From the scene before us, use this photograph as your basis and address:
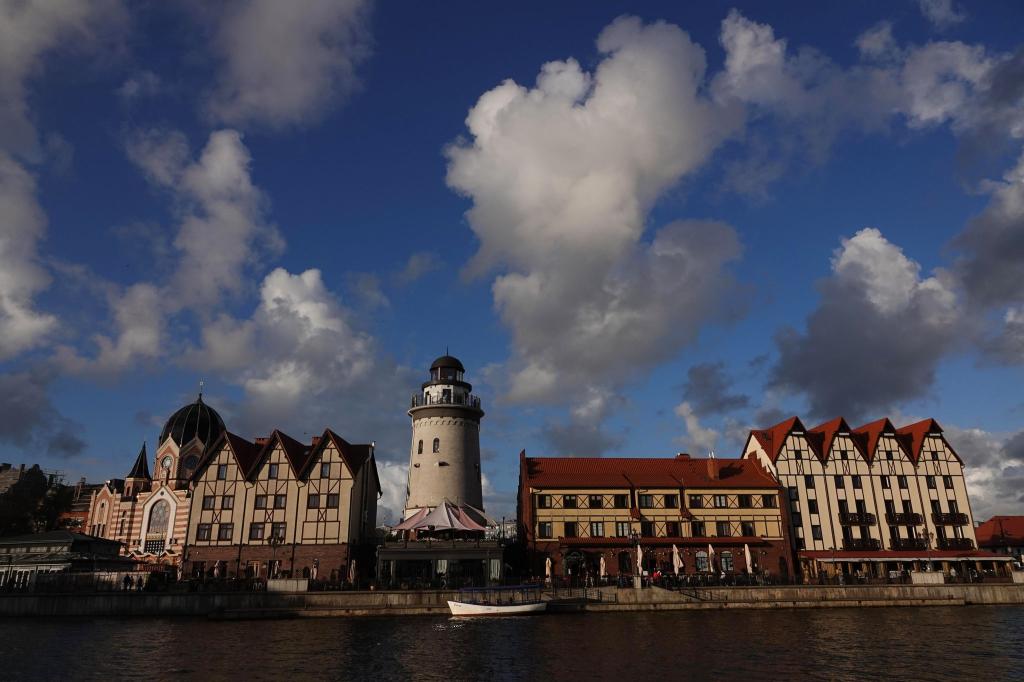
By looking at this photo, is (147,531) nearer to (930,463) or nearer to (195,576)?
(195,576)

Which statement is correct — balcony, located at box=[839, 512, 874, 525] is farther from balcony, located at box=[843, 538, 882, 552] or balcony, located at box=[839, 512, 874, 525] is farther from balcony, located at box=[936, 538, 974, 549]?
balcony, located at box=[936, 538, 974, 549]

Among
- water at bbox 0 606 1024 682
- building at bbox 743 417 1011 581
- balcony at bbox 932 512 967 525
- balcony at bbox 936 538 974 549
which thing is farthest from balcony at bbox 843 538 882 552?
water at bbox 0 606 1024 682

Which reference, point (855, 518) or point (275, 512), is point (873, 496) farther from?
point (275, 512)

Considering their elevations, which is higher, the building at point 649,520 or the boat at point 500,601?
the building at point 649,520

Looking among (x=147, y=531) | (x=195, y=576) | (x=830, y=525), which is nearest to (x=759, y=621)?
(x=830, y=525)

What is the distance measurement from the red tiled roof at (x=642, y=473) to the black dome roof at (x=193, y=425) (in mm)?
38264

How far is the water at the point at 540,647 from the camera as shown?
2677 centimetres

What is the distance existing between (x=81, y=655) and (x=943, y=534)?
2556 inches

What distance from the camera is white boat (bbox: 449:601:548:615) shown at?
144 ft

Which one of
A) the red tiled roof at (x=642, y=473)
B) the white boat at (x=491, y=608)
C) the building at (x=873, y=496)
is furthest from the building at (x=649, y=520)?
the white boat at (x=491, y=608)

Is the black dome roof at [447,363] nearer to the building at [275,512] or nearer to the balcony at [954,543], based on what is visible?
the building at [275,512]

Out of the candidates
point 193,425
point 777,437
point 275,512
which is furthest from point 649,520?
point 193,425

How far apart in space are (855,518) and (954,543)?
8761 millimetres

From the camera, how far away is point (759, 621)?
4075 centimetres
